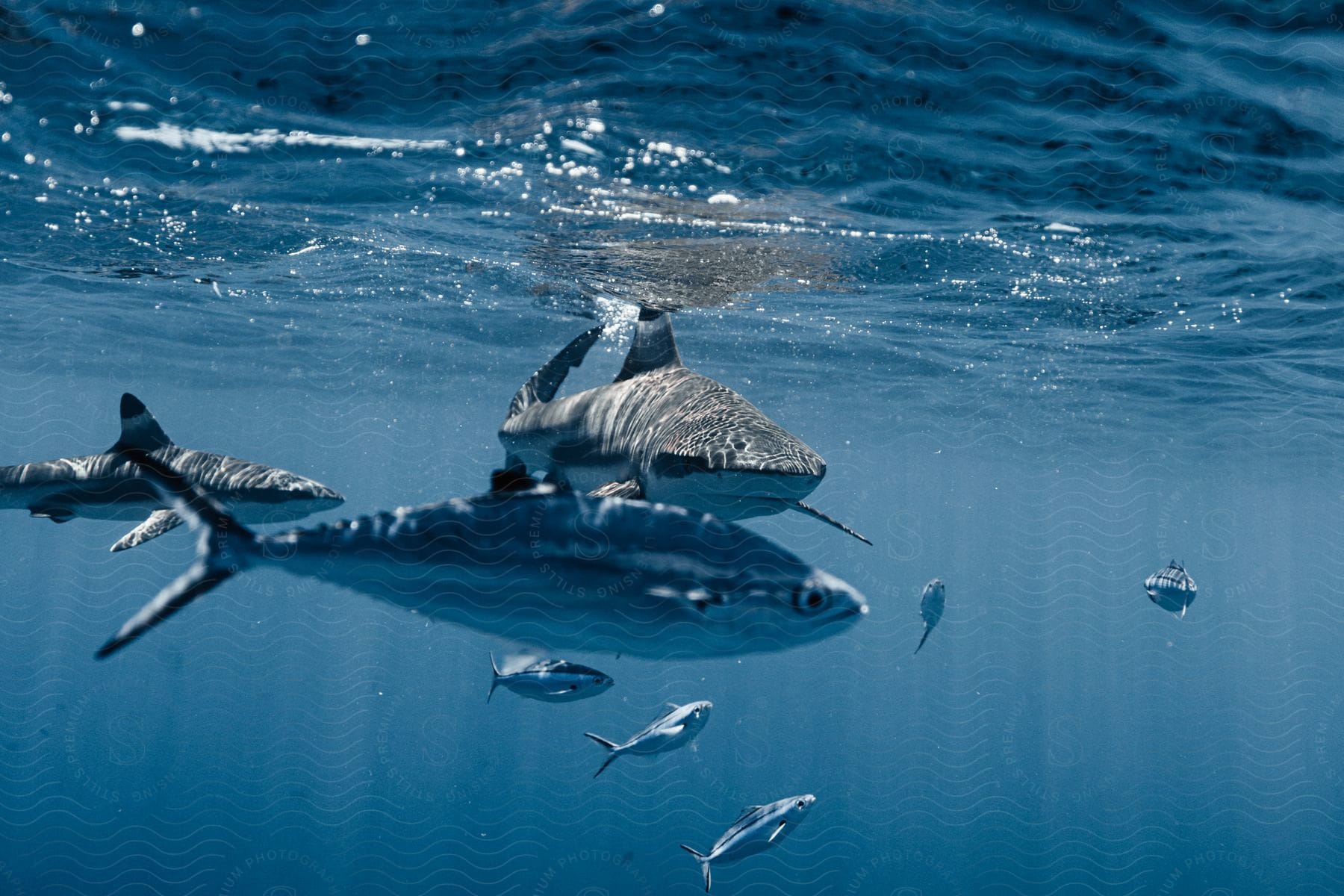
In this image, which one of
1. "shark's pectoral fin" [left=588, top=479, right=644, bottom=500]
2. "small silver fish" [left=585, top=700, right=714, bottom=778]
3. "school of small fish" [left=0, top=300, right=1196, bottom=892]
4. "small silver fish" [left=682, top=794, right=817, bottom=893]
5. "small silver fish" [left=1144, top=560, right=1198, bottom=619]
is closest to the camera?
"school of small fish" [left=0, top=300, right=1196, bottom=892]

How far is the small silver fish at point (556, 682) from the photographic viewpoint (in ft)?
22.6

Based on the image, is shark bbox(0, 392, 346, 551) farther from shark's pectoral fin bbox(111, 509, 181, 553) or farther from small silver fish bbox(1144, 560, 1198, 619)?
small silver fish bbox(1144, 560, 1198, 619)

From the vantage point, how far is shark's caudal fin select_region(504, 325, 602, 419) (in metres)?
8.97

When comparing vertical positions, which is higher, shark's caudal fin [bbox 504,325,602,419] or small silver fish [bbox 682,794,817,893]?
shark's caudal fin [bbox 504,325,602,419]

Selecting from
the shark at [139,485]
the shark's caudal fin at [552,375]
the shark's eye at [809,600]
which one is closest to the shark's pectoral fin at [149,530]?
the shark at [139,485]

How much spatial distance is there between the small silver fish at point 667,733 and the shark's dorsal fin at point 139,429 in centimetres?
569

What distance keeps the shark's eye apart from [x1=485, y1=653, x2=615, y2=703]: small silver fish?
10.4 ft

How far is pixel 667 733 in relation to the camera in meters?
7.54

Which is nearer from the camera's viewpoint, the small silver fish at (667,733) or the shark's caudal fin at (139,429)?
the small silver fish at (667,733)

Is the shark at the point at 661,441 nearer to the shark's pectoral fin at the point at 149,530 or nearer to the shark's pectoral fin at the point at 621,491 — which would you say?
the shark's pectoral fin at the point at 621,491

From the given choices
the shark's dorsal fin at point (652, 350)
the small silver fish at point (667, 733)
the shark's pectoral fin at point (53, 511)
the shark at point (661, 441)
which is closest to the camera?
the shark at point (661, 441)

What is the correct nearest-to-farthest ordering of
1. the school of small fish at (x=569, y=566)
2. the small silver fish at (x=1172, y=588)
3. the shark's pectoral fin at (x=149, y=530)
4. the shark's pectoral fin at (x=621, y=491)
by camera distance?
the school of small fish at (x=569, y=566)
the shark's pectoral fin at (x=621, y=491)
the shark's pectoral fin at (x=149, y=530)
the small silver fish at (x=1172, y=588)

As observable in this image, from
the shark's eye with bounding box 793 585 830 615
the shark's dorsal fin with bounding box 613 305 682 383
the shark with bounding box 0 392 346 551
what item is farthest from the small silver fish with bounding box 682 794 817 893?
the shark with bounding box 0 392 346 551

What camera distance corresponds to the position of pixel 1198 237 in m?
12.2
